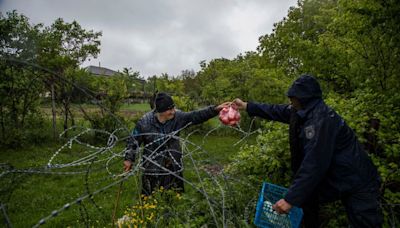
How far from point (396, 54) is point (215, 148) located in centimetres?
679

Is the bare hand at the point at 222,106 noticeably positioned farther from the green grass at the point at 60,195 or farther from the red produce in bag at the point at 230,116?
the green grass at the point at 60,195

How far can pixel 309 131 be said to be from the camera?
230 centimetres

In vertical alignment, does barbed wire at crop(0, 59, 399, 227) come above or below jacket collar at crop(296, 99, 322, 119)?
below

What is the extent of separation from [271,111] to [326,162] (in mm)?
997

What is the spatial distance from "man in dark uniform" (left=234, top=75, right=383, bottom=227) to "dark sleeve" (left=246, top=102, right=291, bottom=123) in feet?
1.50

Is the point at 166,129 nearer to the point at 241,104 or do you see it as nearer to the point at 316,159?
the point at 241,104

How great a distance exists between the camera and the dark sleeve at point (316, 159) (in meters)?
2.21

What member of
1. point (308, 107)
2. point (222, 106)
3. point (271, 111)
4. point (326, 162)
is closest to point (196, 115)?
point (222, 106)

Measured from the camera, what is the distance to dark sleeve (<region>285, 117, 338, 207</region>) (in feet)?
Result: 7.27

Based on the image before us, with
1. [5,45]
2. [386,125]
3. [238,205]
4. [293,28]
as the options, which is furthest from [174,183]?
[293,28]

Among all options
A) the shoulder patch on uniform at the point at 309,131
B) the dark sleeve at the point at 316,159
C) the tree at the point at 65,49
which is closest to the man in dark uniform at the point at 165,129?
the shoulder patch on uniform at the point at 309,131

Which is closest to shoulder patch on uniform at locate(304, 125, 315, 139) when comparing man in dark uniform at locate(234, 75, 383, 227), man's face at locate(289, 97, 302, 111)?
man in dark uniform at locate(234, 75, 383, 227)

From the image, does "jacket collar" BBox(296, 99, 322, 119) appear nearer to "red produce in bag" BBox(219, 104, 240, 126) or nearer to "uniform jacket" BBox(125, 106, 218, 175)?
"red produce in bag" BBox(219, 104, 240, 126)

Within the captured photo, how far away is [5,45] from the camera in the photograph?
10.1m
